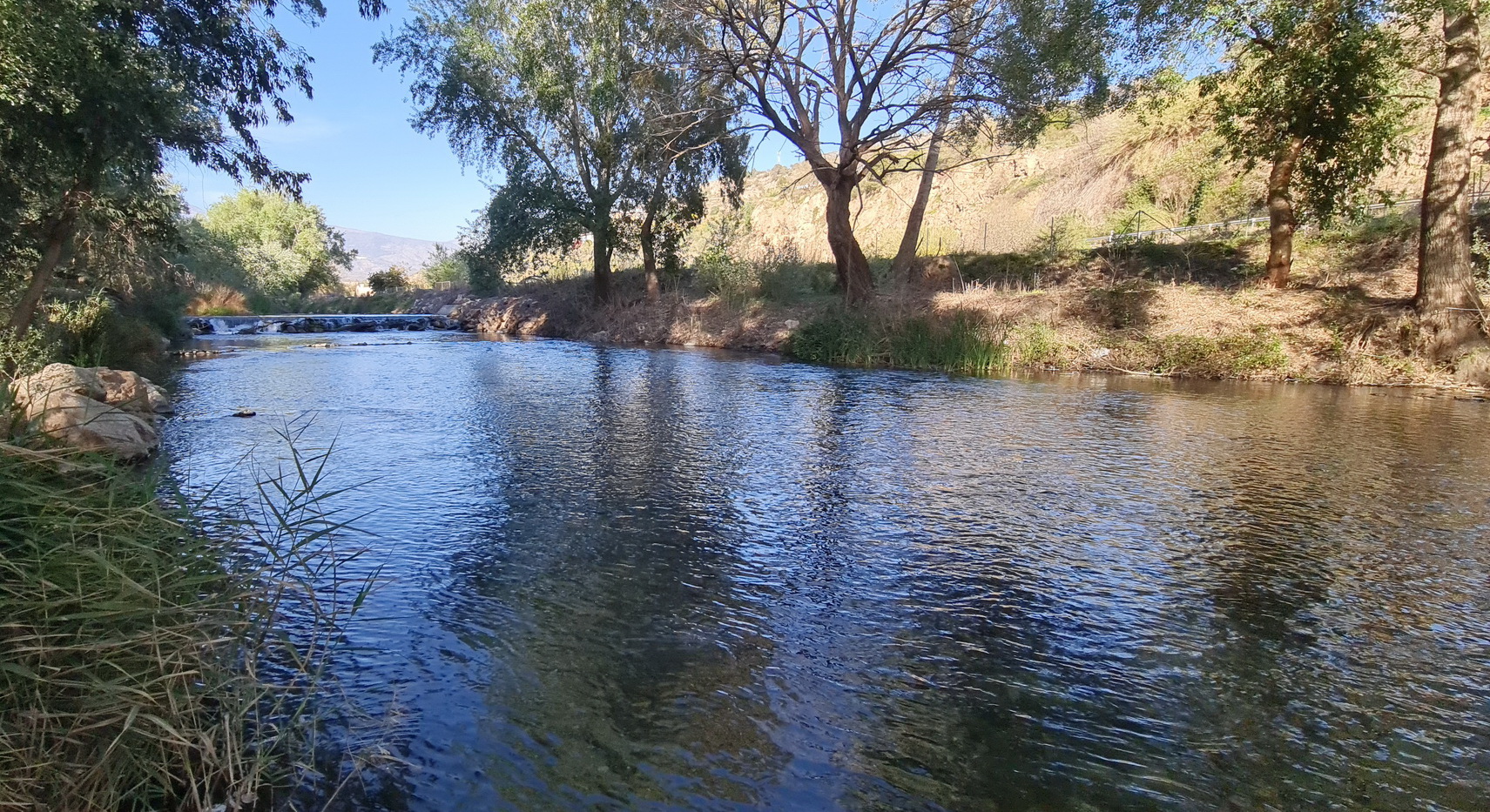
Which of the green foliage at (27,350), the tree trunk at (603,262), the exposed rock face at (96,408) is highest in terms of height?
the tree trunk at (603,262)

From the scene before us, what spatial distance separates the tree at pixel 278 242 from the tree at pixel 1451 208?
1931 inches

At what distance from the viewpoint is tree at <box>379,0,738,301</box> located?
25719mm

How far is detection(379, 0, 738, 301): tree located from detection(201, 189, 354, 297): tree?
2506 cm

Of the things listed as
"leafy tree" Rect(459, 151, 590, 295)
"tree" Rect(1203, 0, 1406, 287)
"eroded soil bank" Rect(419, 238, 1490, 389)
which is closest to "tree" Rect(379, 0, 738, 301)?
"leafy tree" Rect(459, 151, 590, 295)

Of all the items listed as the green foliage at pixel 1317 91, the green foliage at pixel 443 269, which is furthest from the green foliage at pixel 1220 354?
the green foliage at pixel 443 269

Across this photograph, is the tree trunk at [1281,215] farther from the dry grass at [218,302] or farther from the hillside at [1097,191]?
the dry grass at [218,302]

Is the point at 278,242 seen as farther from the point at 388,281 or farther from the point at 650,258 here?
the point at 650,258

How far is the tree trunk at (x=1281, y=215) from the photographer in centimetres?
1642

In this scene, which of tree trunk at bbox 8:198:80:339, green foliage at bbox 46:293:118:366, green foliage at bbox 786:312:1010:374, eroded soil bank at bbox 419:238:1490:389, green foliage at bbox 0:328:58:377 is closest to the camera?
green foliage at bbox 0:328:58:377

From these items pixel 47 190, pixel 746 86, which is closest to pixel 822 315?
pixel 746 86

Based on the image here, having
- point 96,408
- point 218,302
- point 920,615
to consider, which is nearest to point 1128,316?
point 920,615

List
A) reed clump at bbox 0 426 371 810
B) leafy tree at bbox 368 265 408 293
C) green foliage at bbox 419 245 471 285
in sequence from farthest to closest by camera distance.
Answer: leafy tree at bbox 368 265 408 293, green foliage at bbox 419 245 471 285, reed clump at bbox 0 426 371 810

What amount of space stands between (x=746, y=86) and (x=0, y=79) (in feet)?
51.3

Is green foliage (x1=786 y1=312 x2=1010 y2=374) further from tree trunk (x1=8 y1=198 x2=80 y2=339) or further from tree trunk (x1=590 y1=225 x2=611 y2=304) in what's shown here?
tree trunk (x1=8 y1=198 x2=80 y2=339)
